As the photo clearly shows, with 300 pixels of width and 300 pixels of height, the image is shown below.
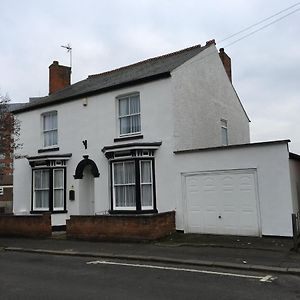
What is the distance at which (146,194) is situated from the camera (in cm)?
1662

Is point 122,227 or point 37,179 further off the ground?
point 37,179

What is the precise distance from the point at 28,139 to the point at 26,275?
12782mm

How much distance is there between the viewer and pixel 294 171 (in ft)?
48.2

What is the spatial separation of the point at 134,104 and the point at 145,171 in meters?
3.02

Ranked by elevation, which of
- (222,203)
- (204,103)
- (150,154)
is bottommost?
(222,203)

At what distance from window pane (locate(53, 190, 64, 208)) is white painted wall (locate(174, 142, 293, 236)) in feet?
26.0

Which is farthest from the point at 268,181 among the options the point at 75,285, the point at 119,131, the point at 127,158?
the point at 75,285

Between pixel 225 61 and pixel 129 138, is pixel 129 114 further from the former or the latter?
pixel 225 61

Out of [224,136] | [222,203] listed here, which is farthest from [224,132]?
[222,203]

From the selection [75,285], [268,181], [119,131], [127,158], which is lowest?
[75,285]

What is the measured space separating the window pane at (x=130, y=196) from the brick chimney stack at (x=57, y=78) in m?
10.4

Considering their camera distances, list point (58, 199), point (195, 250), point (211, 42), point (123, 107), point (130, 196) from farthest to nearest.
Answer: point (211, 42), point (58, 199), point (123, 107), point (130, 196), point (195, 250)

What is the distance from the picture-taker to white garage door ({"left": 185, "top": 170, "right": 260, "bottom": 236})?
14.2 m

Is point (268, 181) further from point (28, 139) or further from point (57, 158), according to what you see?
point (28, 139)
